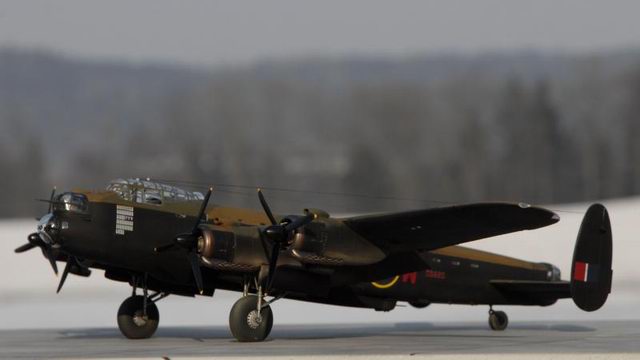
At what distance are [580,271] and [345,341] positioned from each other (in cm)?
509

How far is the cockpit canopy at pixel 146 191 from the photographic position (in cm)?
2322

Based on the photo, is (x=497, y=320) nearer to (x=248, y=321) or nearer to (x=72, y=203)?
(x=248, y=321)

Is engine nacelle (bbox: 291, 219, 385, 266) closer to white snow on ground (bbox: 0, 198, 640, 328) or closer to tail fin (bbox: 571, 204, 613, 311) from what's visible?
tail fin (bbox: 571, 204, 613, 311)

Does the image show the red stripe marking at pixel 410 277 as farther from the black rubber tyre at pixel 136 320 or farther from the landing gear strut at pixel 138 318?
the black rubber tyre at pixel 136 320

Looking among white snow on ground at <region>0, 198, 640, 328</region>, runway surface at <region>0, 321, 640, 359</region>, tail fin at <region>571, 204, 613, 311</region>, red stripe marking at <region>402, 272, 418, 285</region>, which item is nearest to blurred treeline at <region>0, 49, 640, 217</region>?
white snow on ground at <region>0, 198, 640, 328</region>

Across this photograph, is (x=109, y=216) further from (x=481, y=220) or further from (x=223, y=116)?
(x=223, y=116)

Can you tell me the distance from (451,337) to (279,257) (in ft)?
15.9

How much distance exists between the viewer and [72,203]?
73.4 ft

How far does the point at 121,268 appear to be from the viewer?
942 inches

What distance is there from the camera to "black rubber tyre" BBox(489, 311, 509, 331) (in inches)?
1082

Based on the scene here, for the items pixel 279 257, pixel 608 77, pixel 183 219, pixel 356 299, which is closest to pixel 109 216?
pixel 183 219

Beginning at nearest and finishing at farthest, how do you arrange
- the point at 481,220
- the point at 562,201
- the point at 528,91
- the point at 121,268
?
the point at 481,220 → the point at 121,268 → the point at 562,201 → the point at 528,91

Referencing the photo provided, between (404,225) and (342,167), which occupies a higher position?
(342,167)

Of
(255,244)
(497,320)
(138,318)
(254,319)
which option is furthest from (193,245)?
(497,320)
